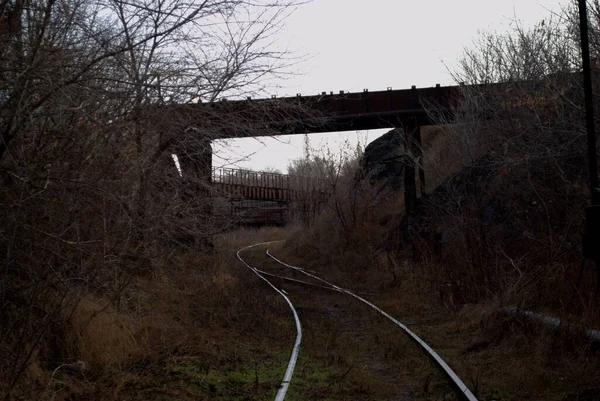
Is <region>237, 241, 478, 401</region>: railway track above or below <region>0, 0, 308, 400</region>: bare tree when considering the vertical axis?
below

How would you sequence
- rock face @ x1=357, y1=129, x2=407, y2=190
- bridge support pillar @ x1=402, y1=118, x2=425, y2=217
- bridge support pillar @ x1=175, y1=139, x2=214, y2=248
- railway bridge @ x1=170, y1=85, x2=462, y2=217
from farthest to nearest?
rock face @ x1=357, y1=129, x2=407, y2=190 < bridge support pillar @ x1=402, y1=118, x2=425, y2=217 < bridge support pillar @ x1=175, y1=139, x2=214, y2=248 < railway bridge @ x1=170, y1=85, x2=462, y2=217

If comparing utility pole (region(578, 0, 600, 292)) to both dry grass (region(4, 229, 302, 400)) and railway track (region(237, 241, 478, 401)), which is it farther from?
dry grass (region(4, 229, 302, 400))

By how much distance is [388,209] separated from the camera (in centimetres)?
3309

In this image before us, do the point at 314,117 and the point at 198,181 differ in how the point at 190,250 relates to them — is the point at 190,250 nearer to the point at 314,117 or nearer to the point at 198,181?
→ the point at 198,181

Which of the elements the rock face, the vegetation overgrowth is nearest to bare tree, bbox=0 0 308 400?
the vegetation overgrowth

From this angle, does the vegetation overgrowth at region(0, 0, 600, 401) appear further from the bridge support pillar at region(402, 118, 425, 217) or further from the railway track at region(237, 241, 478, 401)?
the bridge support pillar at region(402, 118, 425, 217)

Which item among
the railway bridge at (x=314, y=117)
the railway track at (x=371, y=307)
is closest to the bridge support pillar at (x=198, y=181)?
the railway bridge at (x=314, y=117)

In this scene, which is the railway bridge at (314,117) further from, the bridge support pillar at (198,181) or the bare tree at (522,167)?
the bare tree at (522,167)

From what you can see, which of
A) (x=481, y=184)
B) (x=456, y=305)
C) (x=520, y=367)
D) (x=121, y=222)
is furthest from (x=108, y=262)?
(x=481, y=184)

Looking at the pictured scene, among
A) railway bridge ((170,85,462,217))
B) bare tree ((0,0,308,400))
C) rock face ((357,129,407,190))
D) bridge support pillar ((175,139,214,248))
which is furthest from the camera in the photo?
rock face ((357,129,407,190))

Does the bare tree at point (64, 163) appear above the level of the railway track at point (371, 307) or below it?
above

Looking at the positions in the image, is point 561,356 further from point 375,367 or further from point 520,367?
point 375,367

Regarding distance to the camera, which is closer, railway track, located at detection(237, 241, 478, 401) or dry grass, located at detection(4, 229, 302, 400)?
dry grass, located at detection(4, 229, 302, 400)

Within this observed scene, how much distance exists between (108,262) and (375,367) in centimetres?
426
